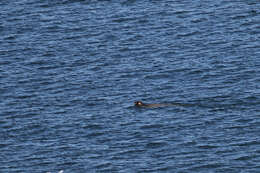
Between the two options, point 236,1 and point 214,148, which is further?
point 236,1

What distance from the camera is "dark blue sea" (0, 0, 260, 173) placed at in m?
102

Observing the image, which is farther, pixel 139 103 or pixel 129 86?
pixel 129 86

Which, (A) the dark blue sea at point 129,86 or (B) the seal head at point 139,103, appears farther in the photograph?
(B) the seal head at point 139,103

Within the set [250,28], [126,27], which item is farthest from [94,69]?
[250,28]

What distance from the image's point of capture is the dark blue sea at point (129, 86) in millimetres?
101812

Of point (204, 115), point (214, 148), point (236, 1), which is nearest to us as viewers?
point (214, 148)

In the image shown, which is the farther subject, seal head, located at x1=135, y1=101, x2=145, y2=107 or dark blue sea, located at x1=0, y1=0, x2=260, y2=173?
seal head, located at x1=135, y1=101, x2=145, y2=107

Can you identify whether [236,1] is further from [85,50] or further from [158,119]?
[158,119]

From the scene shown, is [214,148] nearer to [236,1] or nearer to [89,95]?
[89,95]

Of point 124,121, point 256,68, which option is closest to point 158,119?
point 124,121

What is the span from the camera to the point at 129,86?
12062 cm

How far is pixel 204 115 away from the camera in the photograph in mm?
110188

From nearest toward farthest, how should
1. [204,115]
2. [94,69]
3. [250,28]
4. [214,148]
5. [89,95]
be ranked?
[214,148], [204,115], [89,95], [94,69], [250,28]

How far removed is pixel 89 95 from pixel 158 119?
11.9 m
